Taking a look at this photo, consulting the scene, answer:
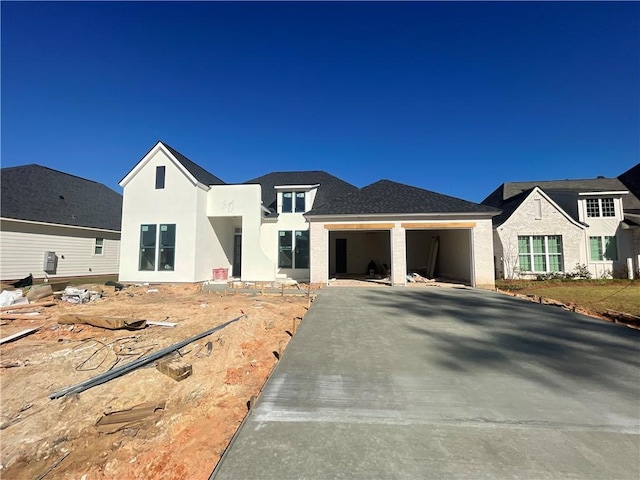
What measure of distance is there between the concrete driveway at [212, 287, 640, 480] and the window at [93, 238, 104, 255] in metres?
19.6

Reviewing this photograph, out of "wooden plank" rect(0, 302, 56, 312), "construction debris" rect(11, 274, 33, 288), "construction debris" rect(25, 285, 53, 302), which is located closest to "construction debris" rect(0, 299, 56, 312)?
"wooden plank" rect(0, 302, 56, 312)

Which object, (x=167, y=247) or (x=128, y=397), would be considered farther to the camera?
(x=167, y=247)

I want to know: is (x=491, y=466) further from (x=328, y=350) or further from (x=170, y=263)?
(x=170, y=263)

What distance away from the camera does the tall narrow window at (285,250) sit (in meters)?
16.9

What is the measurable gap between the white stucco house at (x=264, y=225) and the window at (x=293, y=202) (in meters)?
0.06

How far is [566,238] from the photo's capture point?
1692 cm

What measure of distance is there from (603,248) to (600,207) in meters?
2.71

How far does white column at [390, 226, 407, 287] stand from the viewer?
1348 centimetres

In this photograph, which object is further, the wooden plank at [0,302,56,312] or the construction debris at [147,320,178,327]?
the wooden plank at [0,302,56,312]

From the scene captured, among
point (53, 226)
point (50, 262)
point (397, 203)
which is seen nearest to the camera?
point (397, 203)

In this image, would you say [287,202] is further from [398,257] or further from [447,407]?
[447,407]

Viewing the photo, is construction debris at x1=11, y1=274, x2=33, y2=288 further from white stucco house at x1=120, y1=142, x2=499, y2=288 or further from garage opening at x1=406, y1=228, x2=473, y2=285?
garage opening at x1=406, y1=228, x2=473, y2=285

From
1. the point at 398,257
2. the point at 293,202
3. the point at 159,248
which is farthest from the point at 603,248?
the point at 159,248

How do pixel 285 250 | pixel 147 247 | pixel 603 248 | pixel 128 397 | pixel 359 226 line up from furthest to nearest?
pixel 603 248
pixel 285 250
pixel 147 247
pixel 359 226
pixel 128 397
